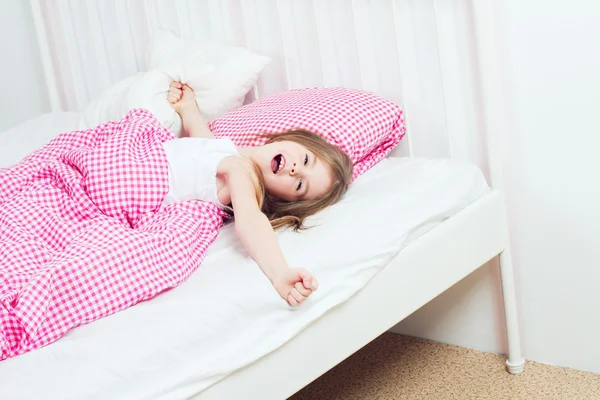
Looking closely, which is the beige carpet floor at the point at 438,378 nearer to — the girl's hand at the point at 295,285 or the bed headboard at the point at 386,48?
the bed headboard at the point at 386,48

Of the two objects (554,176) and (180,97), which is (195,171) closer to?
(180,97)

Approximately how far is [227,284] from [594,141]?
77 centimetres

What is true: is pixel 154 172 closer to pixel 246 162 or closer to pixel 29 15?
pixel 246 162

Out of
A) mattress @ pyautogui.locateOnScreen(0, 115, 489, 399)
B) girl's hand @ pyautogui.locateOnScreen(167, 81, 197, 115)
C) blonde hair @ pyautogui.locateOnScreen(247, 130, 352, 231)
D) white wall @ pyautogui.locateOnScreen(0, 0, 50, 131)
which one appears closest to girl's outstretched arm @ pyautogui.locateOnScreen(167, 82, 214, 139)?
girl's hand @ pyautogui.locateOnScreen(167, 81, 197, 115)

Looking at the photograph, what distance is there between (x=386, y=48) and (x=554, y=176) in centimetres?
44

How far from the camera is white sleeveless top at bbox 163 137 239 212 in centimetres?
137

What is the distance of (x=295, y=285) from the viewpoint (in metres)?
1.05

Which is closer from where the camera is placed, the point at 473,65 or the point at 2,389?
the point at 2,389

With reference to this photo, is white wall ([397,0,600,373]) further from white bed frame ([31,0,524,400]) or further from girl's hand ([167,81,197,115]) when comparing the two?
girl's hand ([167,81,197,115])

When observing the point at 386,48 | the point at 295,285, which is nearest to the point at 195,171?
the point at 295,285

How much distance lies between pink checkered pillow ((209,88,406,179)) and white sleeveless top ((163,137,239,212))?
4.5 inches

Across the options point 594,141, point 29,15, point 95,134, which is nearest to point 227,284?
point 95,134

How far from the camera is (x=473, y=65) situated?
151cm

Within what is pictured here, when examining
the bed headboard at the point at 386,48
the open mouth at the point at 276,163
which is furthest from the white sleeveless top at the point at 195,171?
the bed headboard at the point at 386,48
